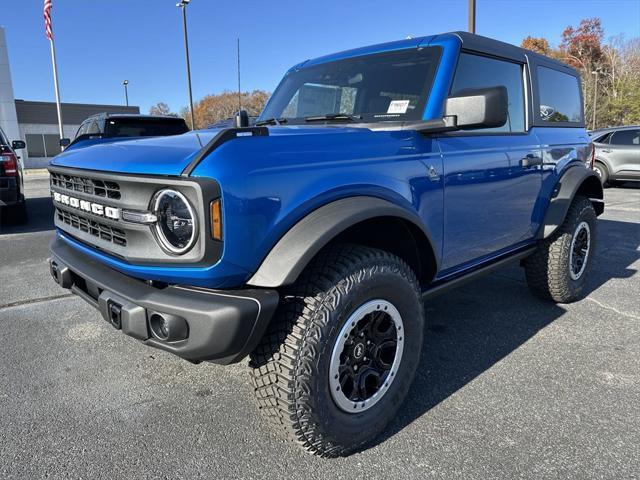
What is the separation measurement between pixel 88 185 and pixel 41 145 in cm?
3367

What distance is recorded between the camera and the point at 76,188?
2.38 meters

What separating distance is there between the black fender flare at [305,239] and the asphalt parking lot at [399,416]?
2.82ft

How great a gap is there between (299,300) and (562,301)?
114 inches

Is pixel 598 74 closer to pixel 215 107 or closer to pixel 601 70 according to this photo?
pixel 601 70

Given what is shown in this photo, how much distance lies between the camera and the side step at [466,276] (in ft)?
8.81

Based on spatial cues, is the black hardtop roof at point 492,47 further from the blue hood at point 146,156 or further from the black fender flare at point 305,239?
the black fender flare at point 305,239

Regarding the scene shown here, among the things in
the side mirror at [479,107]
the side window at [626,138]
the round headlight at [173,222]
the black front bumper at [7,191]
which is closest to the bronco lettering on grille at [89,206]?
the round headlight at [173,222]

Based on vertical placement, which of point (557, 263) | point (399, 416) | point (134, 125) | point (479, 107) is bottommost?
point (399, 416)

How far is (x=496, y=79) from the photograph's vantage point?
3.17m

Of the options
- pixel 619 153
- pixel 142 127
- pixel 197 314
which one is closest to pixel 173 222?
pixel 197 314

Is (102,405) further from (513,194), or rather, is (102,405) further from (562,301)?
(562,301)

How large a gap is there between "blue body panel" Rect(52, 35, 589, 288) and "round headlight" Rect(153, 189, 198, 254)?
8cm

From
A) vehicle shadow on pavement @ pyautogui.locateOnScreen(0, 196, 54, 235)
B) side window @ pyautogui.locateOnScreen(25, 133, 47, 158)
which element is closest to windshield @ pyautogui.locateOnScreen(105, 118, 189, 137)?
vehicle shadow on pavement @ pyautogui.locateOnScreen(0, 196, 54, 235)

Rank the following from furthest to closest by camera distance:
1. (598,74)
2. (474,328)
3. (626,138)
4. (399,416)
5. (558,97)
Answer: (598,74), (626,138), (558,97), (474,328), (399,416)
